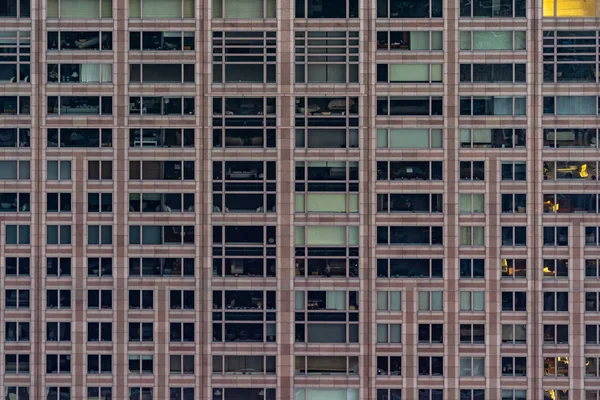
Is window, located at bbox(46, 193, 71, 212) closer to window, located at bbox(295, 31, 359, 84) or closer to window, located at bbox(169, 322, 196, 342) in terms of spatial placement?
window, located at bbox(169, 322, 196, 342)

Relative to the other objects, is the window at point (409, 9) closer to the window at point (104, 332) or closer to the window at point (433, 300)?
the window at point (433, 300)

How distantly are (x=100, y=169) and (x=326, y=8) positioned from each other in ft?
60.7

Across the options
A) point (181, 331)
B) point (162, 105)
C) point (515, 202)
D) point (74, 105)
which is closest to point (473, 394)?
point (515, 202)

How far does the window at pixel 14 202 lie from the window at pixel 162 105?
9.10 m

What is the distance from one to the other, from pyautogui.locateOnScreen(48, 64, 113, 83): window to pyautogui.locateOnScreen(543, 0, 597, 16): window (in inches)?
1161

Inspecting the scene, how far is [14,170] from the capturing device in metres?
56.5

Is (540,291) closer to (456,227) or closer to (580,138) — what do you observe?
(456,227)

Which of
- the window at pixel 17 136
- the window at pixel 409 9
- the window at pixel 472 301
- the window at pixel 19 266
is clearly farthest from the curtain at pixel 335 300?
the window at pixel 17 136

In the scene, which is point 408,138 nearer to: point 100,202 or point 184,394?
point 100,202

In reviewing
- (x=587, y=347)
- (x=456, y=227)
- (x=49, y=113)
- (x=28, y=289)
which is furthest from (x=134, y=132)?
(x=587, y=347)

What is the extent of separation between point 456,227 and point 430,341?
7787 millimetres

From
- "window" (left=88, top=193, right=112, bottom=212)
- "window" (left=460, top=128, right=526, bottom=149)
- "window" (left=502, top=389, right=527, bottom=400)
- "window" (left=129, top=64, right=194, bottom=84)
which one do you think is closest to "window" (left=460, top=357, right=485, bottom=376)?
"window" (left=502, top=389, right=527, bottom=400)

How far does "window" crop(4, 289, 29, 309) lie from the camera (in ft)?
186

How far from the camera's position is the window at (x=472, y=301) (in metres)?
56.2
